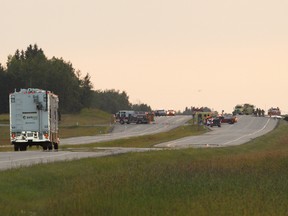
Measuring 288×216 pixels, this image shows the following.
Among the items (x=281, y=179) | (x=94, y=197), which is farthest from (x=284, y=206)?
(x=281, y=179)

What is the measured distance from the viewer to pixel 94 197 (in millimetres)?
19156

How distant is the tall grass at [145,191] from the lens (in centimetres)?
1728

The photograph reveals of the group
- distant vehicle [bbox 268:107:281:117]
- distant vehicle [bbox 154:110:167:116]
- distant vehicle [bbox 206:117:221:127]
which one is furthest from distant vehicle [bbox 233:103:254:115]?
distant vehicle [bbox 206:117:221:127]

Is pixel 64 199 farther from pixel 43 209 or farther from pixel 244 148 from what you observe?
pixel 244 148

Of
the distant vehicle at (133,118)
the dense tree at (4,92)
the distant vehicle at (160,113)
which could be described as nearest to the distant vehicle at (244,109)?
the distant vehicle at (160,113)

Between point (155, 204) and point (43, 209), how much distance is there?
8.66 ft

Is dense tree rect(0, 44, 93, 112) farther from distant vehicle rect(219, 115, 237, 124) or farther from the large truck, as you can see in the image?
the large truck

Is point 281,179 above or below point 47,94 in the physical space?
below

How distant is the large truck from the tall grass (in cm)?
1289

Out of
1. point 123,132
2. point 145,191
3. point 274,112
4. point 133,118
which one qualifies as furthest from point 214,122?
point 145,191

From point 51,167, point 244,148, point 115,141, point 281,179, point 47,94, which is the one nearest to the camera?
point 281,179

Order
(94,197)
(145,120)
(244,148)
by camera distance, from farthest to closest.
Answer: (145,120), (244,148), (94,197)

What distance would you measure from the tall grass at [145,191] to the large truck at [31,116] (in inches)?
508

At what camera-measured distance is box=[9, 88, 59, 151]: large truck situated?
43.3 meters
